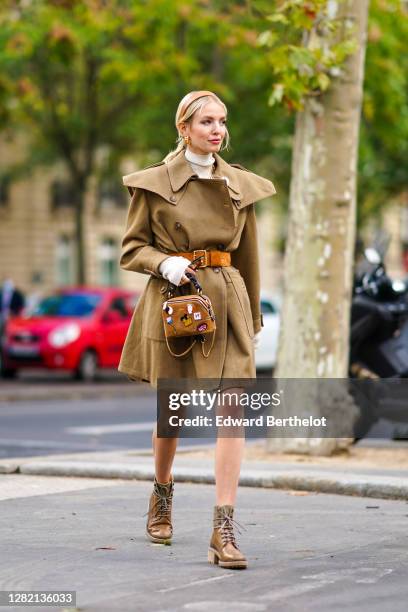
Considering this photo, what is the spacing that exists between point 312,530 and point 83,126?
81.3 ft

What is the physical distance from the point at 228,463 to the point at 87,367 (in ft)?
59.6

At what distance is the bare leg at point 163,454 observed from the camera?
242 inches

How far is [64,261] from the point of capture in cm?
4550

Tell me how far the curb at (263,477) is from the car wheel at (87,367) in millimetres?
14415

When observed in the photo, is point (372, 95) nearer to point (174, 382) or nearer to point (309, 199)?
point (309, 199)

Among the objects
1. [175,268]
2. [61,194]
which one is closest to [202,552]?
[175,268]

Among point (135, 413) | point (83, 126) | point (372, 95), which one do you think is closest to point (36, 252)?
point (83, 126)

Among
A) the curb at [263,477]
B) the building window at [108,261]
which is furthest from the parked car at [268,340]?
the building window at [108,261]

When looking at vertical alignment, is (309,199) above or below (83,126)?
below

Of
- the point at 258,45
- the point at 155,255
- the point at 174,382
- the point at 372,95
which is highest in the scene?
the point at 372,95

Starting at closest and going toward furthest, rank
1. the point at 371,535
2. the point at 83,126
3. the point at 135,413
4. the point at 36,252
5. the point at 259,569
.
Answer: the point at 259,569 → the point at 371,535 → the point at 135,413 → the point at 83,126 → the point at 36,252

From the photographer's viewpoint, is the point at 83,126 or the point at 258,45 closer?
the point at 258,45

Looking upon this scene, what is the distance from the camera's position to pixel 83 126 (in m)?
30.8

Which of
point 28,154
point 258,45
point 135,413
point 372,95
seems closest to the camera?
point 258,45
